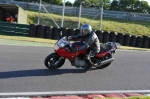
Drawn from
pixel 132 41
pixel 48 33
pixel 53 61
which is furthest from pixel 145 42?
pixel 53 61

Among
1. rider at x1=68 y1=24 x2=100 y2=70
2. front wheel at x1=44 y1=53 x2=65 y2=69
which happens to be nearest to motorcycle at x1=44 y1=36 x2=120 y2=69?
front wheel at x1=44 y1=53 x2=65 y2=69

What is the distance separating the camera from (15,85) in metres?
6.41

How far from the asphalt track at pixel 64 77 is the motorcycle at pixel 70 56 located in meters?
0.22

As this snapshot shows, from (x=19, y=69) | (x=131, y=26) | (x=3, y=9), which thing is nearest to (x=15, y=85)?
(x=19, y=69)

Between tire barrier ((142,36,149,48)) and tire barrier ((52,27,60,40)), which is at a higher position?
tire barrier ((52,27,60,40))

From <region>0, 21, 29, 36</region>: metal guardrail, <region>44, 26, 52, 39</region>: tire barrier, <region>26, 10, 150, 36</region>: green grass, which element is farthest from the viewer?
<region>26, 10, 150, 36</region>: green grass

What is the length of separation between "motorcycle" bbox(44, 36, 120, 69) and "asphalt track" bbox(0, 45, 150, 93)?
0.71 feet

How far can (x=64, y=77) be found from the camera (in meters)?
7.61

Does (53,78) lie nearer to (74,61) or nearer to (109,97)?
(74,61)

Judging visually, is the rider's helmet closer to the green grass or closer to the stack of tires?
the stack of tires

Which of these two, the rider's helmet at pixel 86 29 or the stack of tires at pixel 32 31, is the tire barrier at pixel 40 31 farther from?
the rider's helmet at pixel 86 29

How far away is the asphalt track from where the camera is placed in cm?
650

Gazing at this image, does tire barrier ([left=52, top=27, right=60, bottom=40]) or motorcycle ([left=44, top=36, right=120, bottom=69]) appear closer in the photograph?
motorcycle ([left=44, top=36, right=120, bottom=69])

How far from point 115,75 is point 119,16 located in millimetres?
29136
